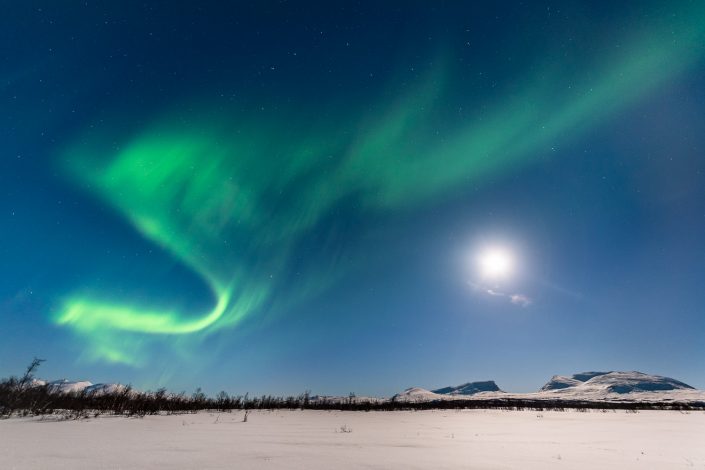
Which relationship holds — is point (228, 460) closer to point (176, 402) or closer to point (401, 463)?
point (401, 463)

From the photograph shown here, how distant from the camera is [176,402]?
45.0 m

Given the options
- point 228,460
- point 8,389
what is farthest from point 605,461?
point 8,389

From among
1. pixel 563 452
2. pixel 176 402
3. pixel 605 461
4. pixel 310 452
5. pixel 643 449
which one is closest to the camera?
pixel 605 461

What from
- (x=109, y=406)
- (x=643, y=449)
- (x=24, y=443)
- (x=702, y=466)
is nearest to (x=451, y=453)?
(x=702, y=466)

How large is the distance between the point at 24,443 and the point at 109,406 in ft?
94.4

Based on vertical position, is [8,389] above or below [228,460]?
above

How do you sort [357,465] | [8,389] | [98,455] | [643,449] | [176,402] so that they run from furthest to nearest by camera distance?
[176,402] → [8,389] → [643,449] → [98,455] → [357,465]

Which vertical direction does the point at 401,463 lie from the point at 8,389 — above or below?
below

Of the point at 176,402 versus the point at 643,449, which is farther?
the point at 176,402

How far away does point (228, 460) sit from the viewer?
8711 millimetres

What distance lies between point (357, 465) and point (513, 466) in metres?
3.93

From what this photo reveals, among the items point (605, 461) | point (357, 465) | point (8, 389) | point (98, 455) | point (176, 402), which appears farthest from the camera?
point (176, 402)

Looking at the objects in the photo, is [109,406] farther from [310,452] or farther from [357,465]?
[357,465]

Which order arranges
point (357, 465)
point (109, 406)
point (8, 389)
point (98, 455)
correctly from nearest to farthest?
point (357, 465) < point (98, 455) < point (8, 389) < point (109, 406)
